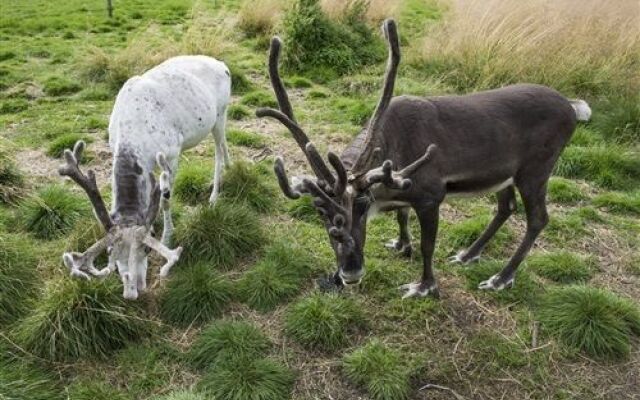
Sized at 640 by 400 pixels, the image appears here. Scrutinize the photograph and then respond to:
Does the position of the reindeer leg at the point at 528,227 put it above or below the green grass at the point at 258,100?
above

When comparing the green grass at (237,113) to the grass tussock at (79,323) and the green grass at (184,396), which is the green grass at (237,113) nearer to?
the grass tussock at (79,323)

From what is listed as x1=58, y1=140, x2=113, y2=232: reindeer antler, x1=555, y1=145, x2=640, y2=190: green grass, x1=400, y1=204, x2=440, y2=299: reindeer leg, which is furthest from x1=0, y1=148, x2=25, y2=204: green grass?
x1=555, y1=145, x2=640, y2=190: green grass

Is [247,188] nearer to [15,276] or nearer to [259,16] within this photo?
[15,276]

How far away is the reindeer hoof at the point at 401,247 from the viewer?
5289 millimetres

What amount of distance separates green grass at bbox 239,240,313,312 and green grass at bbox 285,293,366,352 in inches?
8.0

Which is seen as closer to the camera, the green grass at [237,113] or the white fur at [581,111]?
the white fur at [581,111]

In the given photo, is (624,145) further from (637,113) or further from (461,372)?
Answer: (461,372)

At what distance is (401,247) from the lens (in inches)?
210

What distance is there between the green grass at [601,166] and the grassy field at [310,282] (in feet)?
0.07

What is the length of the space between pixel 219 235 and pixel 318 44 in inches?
250

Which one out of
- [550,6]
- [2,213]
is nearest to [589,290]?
[2,213]

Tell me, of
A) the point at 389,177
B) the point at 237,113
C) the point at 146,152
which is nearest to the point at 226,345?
the point at 146,152

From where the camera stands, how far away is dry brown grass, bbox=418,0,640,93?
8.85m

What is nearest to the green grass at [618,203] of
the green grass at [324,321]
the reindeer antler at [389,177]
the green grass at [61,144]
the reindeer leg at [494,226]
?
the reindeer leg at [494,226]
